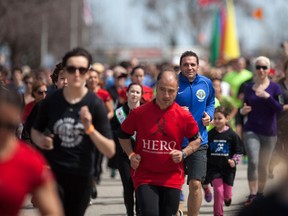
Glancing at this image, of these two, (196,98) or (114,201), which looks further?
(114,201)

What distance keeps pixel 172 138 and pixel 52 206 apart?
9.53 ft

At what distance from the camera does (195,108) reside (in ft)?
32.7

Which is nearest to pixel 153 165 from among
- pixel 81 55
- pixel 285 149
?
pixel 81 55

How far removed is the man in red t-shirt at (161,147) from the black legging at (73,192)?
0.99 metres

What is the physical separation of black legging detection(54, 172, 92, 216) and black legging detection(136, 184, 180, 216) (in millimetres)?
931

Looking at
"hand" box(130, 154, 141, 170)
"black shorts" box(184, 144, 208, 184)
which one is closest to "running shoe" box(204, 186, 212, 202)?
"black shorts" box(184, 144, 208, 184)

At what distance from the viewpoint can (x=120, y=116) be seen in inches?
430

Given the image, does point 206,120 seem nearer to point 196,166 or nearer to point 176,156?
point 196,166

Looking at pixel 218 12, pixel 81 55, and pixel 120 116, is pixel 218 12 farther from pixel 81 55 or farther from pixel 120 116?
pixel 81 55

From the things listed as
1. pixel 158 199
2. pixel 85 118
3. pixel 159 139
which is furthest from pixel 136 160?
pixel 85 118

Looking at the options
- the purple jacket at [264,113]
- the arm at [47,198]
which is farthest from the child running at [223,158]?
the arm at [47,198]

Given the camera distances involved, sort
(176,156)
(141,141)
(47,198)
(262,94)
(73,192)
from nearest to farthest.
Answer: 1. (47,198)
2. (73,192)
3. (176,156)
4. (141,141)
5. (262,94)

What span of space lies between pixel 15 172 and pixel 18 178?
0.04m

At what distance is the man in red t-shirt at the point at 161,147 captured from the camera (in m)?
8.08
